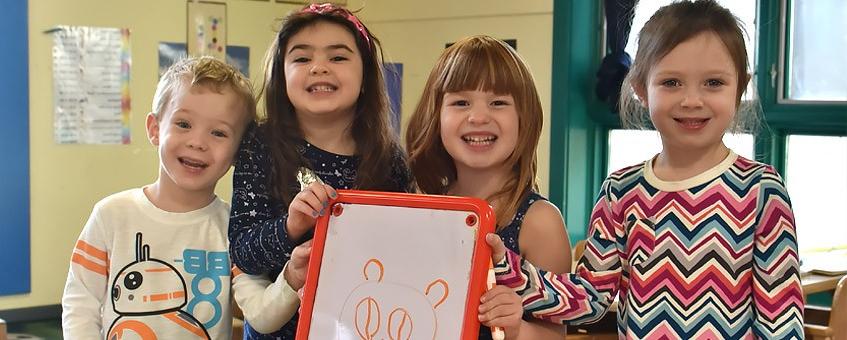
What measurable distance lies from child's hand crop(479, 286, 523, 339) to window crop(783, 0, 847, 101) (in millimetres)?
3291

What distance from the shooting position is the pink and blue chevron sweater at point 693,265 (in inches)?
69.6

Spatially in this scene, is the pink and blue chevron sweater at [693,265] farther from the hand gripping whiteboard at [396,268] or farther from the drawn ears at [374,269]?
the drawn ears at [374,269]

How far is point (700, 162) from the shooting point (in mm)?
1872

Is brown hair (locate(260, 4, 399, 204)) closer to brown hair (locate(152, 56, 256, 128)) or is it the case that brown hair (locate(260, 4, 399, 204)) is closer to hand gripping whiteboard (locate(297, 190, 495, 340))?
brown hair (locate(152, 56, 256, 128))

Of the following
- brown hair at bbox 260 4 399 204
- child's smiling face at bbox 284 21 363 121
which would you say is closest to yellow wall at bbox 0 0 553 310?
brown hair at bbox 260 4 399 204

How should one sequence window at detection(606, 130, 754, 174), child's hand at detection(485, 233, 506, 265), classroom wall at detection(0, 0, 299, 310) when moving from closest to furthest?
child's hand at detection(485, 233, 506, 265)
window at detection(606, 130, 754, 174)
classroom wall at detection(0, 0, 299, 310)

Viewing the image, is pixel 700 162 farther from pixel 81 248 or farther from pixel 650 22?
pixel 81 248

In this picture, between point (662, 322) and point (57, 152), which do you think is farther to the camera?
point (57, 152)

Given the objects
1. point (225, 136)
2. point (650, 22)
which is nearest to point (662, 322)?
point (650, 22)

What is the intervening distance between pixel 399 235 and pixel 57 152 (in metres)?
4.53

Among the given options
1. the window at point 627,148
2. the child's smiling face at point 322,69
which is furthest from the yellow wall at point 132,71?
the child's smiling face at point 322,69

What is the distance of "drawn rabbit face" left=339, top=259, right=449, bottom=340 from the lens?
1766 mm

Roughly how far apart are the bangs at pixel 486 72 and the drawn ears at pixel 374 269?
0.40m

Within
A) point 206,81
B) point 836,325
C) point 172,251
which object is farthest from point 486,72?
point 836,325
